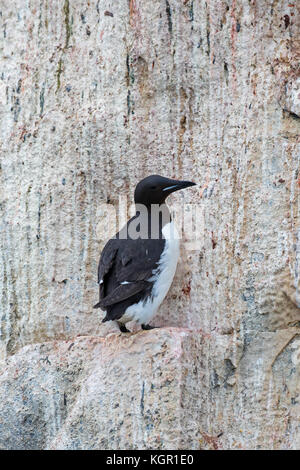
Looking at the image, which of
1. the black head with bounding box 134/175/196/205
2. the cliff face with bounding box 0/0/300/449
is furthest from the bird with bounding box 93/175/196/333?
the cliff face with bounding box 0/0/300/449

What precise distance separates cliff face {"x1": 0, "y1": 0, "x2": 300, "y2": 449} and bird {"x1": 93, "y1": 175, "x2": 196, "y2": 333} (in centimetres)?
19

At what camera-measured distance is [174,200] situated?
6.05m

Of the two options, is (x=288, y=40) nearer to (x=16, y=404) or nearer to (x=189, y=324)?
(x=189, y=324)

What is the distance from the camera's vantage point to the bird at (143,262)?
5.55 metres

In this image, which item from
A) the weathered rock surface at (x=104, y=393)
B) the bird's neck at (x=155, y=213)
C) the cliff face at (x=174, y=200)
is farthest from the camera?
the bird's neck at (x=155, y=213)

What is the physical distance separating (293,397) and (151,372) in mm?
960

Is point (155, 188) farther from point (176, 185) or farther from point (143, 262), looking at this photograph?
point (143, 262)

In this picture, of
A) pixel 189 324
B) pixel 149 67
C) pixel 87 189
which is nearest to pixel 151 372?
pixel 189 324

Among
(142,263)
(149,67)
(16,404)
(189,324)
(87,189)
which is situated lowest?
(16,404)

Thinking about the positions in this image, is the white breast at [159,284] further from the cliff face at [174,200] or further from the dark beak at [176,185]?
the dark beak at [176,185]

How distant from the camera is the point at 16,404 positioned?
571 centimetres

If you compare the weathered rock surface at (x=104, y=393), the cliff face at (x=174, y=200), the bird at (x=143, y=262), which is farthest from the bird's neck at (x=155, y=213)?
the weathered rock surface at (x=104, y=393)

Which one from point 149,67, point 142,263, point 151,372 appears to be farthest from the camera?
point 149,67

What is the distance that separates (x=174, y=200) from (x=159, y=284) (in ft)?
2.42
